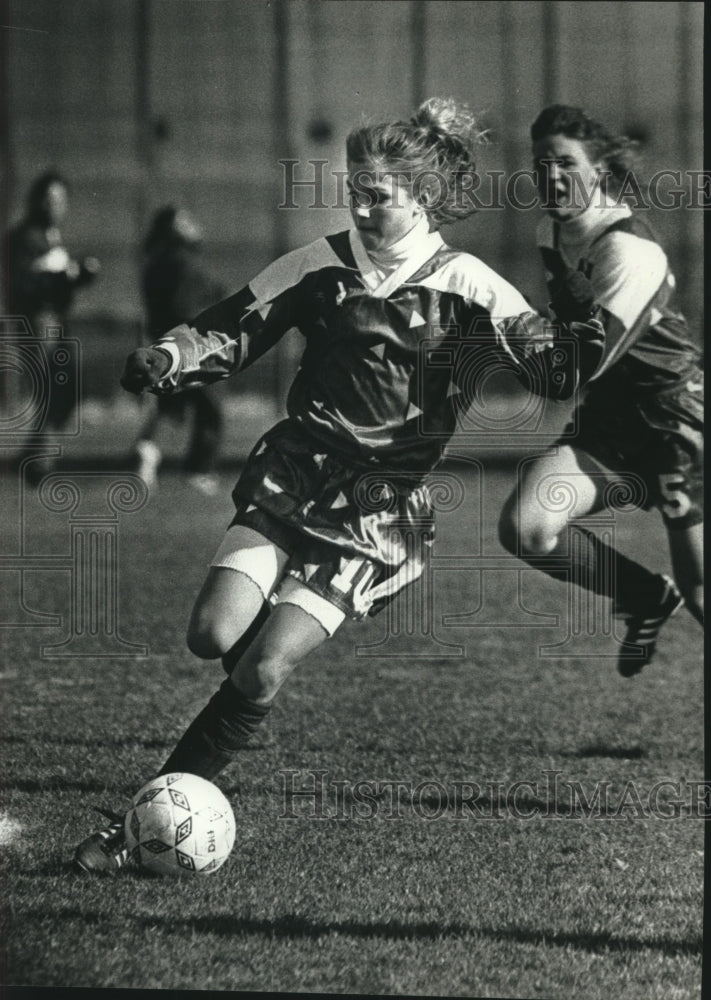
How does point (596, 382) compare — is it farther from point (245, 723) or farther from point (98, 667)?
point (98, 667)

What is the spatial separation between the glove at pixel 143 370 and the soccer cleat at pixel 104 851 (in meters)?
1.07

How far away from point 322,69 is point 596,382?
4499mm

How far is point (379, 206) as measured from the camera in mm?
3502

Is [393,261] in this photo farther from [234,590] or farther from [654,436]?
[654,436]

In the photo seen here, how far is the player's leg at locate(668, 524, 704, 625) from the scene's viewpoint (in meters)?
4.48

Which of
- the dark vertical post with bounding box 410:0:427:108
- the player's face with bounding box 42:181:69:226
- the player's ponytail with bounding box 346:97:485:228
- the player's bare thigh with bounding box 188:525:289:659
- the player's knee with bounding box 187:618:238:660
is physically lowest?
the player's knee with bounding box 187:618:238:660

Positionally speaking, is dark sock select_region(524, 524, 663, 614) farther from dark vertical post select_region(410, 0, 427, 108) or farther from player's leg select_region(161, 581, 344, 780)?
dark vertical post select_region(410, 0, 427, 108)

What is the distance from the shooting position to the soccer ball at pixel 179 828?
3254 millimetres

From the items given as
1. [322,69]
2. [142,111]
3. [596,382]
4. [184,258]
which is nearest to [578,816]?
[596,382]

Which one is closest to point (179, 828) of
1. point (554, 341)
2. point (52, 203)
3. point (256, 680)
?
point (256, 680)

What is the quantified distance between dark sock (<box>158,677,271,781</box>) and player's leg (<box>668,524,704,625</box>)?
170 cm

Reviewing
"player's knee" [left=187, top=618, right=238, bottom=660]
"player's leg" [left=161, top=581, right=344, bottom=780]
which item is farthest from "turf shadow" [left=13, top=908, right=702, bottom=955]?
"player's knee" [left=187, top=618, right=238, bottom=660]

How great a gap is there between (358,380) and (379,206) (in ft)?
1.43

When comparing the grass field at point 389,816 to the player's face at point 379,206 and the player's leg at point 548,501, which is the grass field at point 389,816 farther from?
the player's face at point 379,206
